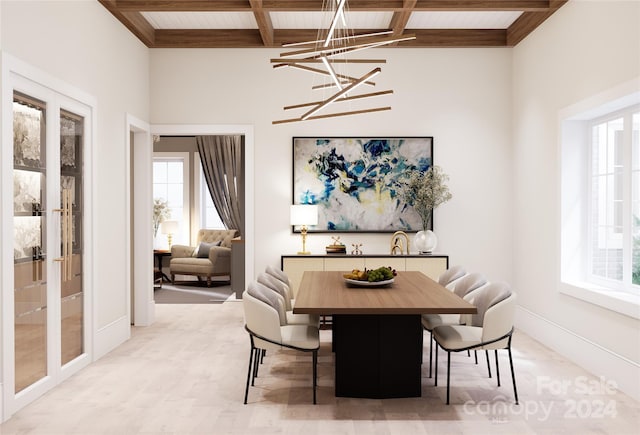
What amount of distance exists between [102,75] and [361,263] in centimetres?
328

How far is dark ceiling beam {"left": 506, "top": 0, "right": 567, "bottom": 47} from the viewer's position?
16.8ft

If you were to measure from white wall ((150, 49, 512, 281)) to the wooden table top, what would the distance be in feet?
6.58

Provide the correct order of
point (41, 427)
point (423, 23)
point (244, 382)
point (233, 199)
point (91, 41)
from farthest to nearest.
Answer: point (233, 199) < point (423, 23) < point (91, 41) < point (244, 382) < point (41, 427)

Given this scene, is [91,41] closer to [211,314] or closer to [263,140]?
[263,140]

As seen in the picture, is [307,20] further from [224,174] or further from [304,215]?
[224,174]

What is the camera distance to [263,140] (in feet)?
21.3

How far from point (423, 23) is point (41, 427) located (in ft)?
17.5

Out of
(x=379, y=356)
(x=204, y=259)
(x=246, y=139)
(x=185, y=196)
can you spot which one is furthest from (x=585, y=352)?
(x=185, y=196)

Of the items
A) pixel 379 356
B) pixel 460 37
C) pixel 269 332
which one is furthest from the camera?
pixel 460 37

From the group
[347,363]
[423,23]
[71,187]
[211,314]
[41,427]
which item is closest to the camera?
[41,427]

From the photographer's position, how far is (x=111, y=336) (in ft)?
16.9

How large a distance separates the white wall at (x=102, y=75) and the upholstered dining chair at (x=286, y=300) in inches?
62.1

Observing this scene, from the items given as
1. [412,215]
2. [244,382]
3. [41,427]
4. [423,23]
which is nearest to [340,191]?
[412,215]

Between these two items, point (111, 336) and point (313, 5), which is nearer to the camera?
point (111, 336)
